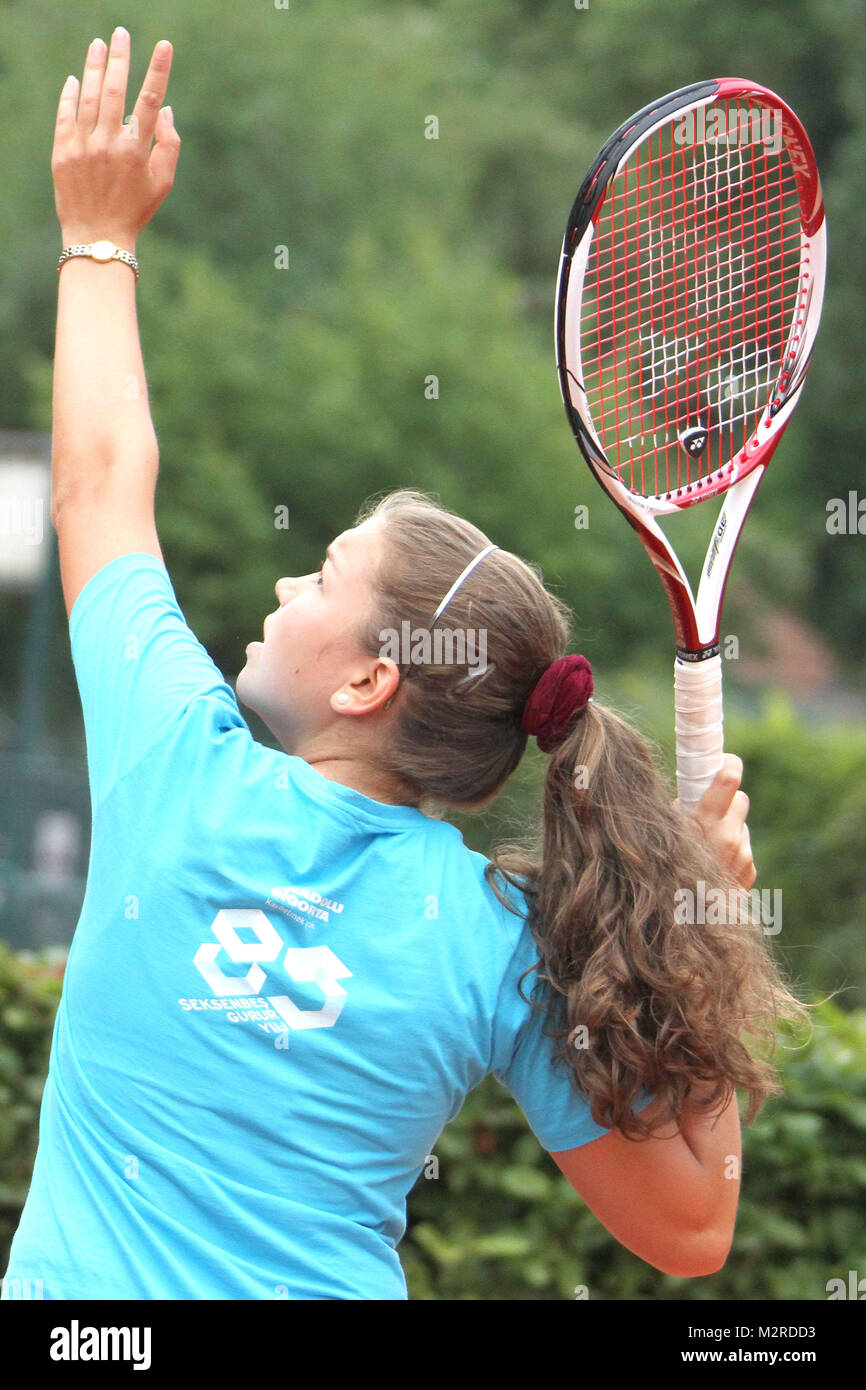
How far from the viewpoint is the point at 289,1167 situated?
1.65 m

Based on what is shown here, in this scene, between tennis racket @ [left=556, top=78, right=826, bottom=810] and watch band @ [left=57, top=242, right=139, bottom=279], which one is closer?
watch band @ [left=57, top=242, right=139, bottom=279]

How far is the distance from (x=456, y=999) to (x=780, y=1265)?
2541 mm

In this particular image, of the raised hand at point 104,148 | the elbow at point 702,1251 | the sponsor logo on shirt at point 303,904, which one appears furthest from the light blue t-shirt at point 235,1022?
the raised hand at point 104,148

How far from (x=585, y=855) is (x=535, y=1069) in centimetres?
25

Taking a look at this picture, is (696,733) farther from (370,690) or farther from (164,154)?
(164,154)

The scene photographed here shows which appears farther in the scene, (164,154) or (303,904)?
(164,154)

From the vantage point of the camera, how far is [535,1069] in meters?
1.82

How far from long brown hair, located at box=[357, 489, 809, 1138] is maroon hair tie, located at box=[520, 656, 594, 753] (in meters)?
0.03

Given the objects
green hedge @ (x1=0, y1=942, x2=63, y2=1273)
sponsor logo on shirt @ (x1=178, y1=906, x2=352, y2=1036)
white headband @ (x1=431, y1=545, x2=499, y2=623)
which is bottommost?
Result: green hedge @ (x1=0, y1=942, x2=63, y2=1273)

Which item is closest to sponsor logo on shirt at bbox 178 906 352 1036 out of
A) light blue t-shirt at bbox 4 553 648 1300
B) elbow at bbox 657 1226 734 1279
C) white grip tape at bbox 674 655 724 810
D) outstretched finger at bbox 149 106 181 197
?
light blue t-shirt at bbox 4 553 648 1300

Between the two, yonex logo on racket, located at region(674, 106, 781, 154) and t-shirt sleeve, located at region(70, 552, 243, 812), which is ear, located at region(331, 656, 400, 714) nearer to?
t-shirt sleeve, located at region(70, 552, 243, 812)

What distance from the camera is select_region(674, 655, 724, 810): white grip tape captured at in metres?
2.12

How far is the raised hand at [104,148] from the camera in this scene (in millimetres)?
1957

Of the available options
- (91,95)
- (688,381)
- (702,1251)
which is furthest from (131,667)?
(688,381)
